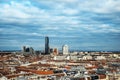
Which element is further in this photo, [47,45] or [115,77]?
[47,45]

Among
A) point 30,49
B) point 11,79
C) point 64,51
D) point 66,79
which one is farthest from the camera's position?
point 64,51

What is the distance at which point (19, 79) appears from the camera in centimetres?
4056

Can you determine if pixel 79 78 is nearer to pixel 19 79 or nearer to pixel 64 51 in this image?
pixel 19 79

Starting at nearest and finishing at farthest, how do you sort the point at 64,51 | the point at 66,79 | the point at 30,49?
the point at 66,79 < the point at 30,49 < the point at 64,51

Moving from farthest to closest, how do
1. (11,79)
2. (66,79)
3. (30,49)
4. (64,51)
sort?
(64,51)
(30,49)
(11,79)
(66,79)

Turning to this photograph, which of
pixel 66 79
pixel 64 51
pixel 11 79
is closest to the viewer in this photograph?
pixel 66 79

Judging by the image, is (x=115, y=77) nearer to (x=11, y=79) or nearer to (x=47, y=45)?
(x=11, y=79)

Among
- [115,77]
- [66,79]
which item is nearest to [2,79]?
[66,79]

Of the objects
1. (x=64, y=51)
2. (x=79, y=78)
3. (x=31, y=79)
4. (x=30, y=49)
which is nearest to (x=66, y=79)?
(x=79, y=78)

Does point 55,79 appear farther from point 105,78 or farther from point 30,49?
point 30,49

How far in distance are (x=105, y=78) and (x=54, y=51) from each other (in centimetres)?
9929

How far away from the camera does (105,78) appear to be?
4322 cm

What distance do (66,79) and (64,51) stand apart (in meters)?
106

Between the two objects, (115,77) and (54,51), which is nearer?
(115,77)
